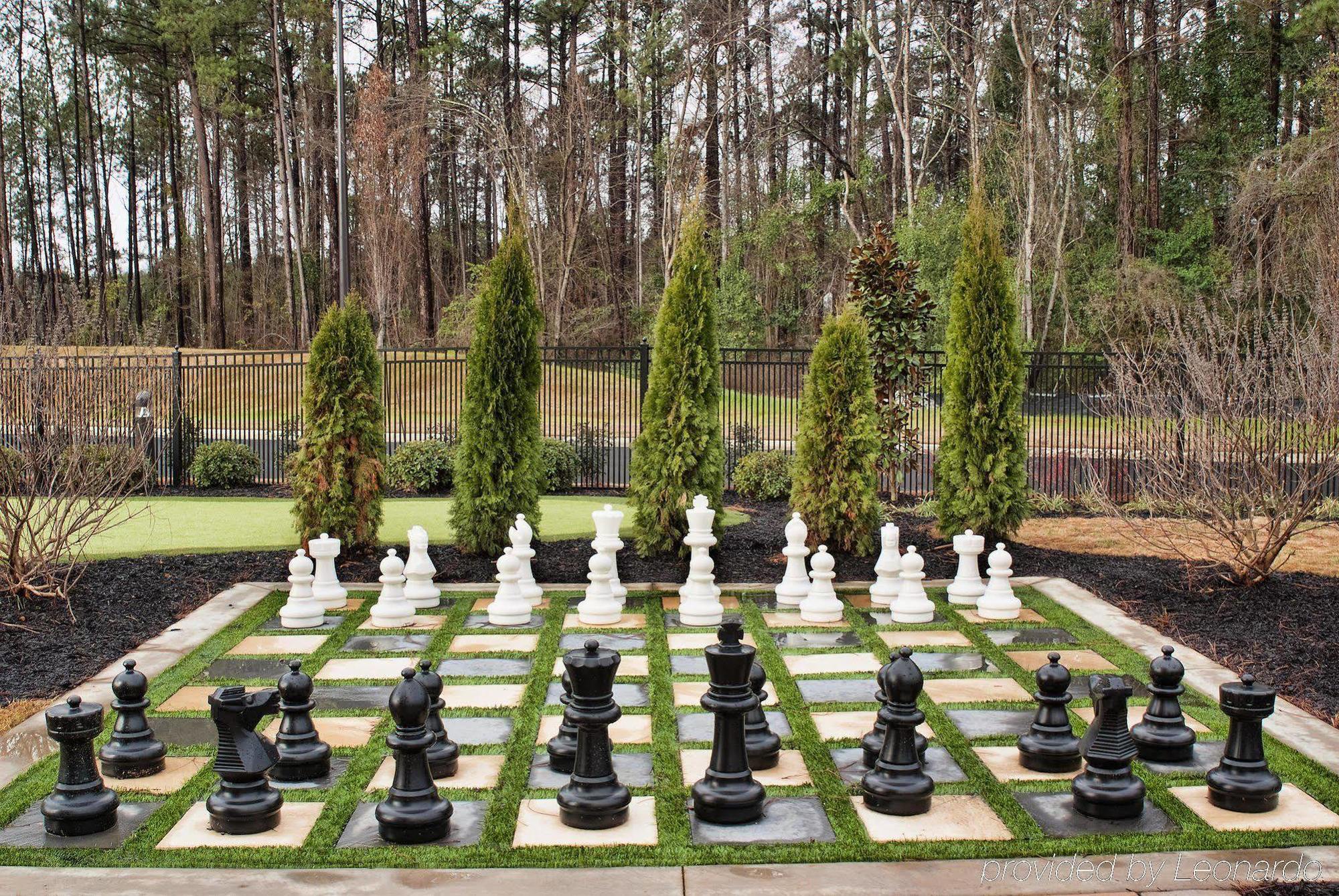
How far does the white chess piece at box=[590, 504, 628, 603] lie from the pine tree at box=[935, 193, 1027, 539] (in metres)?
3.21

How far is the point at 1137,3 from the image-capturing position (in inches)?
1051

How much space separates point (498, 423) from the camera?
8.29 m

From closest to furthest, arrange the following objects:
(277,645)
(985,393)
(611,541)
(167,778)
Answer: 1. (167,778)
2. (277,645)
3. (611,541)
4. (985,393)

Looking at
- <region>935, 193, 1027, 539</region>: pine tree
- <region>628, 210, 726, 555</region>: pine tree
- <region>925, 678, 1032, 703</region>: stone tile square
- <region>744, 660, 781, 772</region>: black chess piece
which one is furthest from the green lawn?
<region>744, 660, 781, 772</region>: black chess piece

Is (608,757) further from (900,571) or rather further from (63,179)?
(63,179)

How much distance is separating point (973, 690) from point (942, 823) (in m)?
1.69

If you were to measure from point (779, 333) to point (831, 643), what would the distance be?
2487 centimetres

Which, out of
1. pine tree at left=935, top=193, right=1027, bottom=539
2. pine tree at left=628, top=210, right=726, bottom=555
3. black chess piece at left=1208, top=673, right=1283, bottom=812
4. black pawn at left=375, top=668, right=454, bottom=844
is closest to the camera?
black pawn at left=375, top=668, right=454, bottom=844

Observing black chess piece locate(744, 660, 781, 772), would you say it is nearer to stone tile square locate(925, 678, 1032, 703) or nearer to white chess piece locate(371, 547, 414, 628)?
stone tile square locate(925, 678, 1032, 703)

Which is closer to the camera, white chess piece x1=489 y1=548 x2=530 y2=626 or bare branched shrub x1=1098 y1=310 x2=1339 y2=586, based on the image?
white chess piece x1=489 y1=548 x2=530 y2=626

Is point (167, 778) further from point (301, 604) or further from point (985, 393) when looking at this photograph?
point (985, 393)

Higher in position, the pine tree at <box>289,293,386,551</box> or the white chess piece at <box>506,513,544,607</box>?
the pine tree at <box>289,293,386,551</box>

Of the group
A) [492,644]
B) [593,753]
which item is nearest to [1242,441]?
[492,644]

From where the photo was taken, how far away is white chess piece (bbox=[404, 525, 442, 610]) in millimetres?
6992
